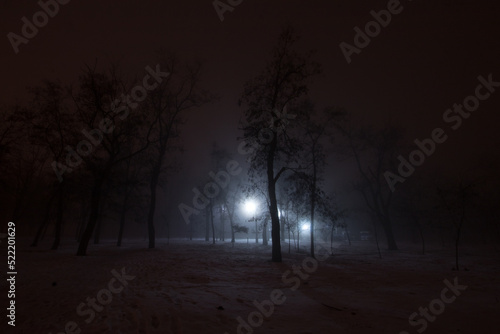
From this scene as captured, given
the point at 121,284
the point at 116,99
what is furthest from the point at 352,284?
the point at 116,99

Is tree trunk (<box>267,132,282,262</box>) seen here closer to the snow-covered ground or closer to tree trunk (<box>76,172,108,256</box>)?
the snow-covered ground

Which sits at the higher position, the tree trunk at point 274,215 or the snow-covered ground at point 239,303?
the tree trunk at point 274,215

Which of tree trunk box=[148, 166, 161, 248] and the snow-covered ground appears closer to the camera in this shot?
the snow-covered ground

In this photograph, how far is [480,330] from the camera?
5.61 meters

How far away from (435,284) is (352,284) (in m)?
3.40

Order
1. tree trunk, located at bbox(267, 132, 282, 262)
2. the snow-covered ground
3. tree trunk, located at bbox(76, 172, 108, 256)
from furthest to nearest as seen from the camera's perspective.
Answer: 1. tree trunk, located at bbox(76, 172, 108, 256)
2. tree trunk, located at bbox(267, 132, 282, 262)
3. the snow-covered ground

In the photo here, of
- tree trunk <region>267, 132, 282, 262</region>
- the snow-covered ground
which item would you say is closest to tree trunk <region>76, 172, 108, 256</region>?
the snow-covered ground

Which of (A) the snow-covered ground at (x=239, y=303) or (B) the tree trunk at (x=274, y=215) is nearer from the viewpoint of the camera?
(A) the snow-covered ground at (x=239, y=303)

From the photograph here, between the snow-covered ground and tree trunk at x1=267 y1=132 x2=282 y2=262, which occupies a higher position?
tree trunk at x1=267 y1=132 x2=282 y2=262

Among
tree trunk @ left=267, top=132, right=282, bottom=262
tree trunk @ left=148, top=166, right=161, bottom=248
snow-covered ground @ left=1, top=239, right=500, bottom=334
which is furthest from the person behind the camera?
tree trunk @ left=148, top=166, right=161, bottom=248

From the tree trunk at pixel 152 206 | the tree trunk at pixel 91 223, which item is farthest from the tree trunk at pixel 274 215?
the tree trunk at pixel 91 223

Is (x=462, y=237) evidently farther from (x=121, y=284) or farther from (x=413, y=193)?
(x=121, y=284)

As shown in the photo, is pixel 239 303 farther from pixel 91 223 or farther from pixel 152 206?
pixel 152 206

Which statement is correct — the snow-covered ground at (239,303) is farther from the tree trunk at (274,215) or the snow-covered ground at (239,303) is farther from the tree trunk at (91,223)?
the tree trunk at (91,223)
